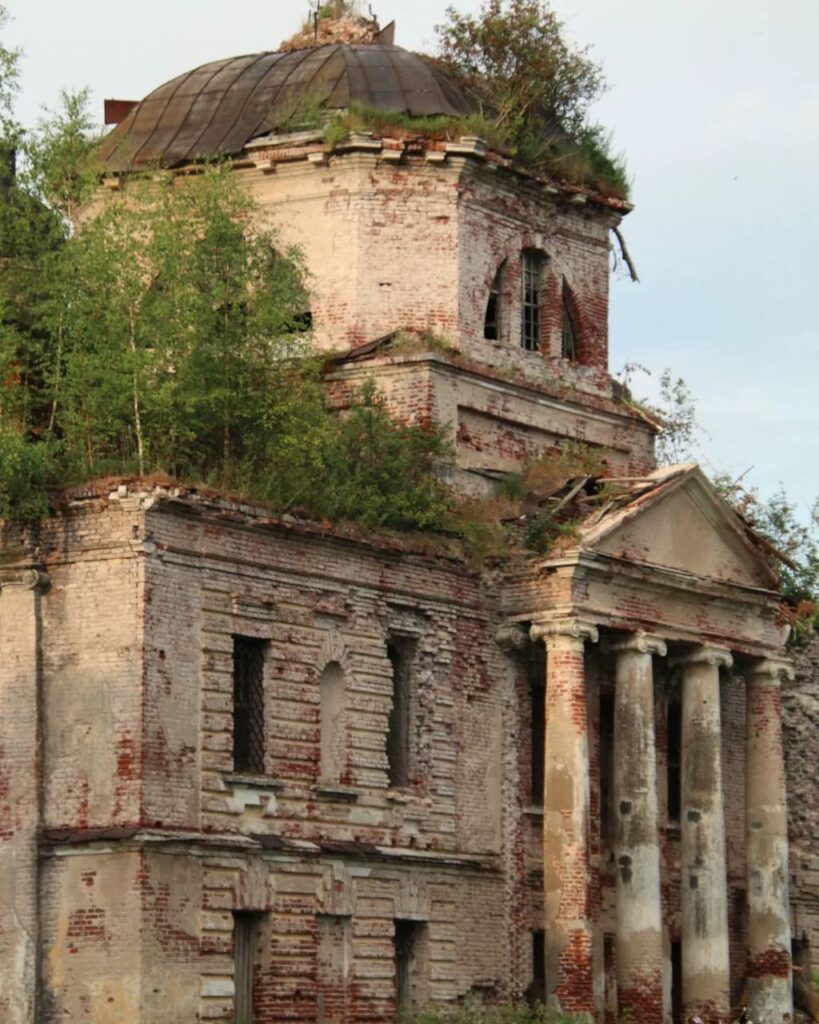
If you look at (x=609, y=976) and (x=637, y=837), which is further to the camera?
(x=609, y=976)

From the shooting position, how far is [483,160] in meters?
33.6

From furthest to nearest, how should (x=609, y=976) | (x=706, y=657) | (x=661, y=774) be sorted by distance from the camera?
(x=661, y=774) < (x=706, y=657) < (x=609, y=976)

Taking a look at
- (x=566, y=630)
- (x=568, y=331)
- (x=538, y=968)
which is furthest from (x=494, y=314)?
(x=538, y=968)

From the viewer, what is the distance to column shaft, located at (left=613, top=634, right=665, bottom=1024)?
1235 inches

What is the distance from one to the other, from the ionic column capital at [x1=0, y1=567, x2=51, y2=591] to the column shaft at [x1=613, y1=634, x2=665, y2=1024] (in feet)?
23.2

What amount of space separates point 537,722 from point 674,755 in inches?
105

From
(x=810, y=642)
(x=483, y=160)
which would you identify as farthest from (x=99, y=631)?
(x=810, y=642)

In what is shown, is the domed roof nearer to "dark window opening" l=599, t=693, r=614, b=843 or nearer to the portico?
the portico

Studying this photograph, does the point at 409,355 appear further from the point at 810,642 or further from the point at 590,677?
the point at 810,642

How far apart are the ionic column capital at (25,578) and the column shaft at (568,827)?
595 cm

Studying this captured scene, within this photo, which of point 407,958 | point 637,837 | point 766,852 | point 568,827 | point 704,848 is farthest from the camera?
point 766,852

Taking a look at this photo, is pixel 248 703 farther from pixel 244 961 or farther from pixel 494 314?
pixel 494 314

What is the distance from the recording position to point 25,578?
2816cm

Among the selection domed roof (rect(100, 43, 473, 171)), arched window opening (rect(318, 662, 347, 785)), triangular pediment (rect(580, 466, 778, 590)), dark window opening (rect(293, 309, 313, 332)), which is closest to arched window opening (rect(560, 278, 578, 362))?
domed roof (rect(100, 43, 473, 171))
